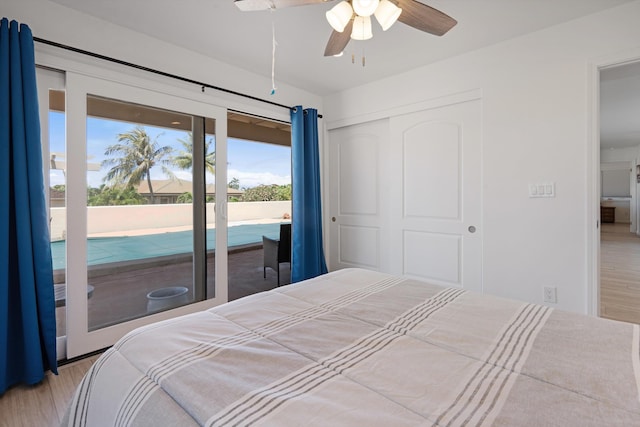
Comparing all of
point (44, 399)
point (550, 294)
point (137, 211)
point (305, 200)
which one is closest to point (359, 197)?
point (305, 200)

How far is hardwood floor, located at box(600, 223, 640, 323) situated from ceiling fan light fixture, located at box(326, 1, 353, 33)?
3234 mm

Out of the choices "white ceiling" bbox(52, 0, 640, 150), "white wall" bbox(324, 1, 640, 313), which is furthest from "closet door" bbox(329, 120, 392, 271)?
"white wall" bbox(324, 1, 640, 313)

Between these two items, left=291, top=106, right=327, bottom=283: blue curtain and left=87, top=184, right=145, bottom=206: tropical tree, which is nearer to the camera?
left=87, top=184, right=145, bottom=206: tropical tree

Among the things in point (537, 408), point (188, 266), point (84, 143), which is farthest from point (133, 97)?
point (537, 408)

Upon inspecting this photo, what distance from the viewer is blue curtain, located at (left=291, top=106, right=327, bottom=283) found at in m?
3.44

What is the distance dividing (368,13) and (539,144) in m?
1.82

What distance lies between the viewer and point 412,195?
125 inches

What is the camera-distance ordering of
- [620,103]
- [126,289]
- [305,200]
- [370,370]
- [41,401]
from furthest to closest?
[620,103], [305,200], [126,289], [41,401], [370,370]

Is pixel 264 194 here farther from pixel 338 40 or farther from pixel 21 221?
pixel 338 40

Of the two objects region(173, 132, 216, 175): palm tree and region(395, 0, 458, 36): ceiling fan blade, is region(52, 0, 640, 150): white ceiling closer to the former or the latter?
region(395, 0, 458, 36): ceiling fan blade

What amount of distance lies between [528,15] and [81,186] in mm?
3414

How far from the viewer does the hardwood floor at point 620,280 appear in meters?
2.79

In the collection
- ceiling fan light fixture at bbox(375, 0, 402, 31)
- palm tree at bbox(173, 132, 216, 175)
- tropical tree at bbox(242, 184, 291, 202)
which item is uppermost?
ceiling fan light fixture at bbox(375, 0, 402, 31)

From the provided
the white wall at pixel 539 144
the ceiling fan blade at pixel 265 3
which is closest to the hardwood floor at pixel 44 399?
the ceiling fan blade at pixel 265 3
